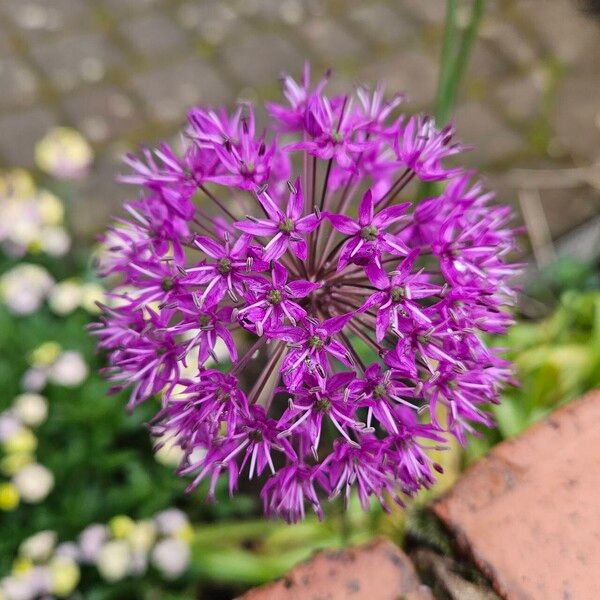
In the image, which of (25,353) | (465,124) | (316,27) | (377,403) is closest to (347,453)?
(377,403)

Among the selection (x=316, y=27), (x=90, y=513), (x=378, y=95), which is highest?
(x=316, y=27)

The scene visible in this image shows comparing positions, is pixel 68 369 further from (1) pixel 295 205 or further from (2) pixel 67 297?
(1) pixel 295 205

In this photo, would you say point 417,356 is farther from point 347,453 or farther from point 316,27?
point 316,27

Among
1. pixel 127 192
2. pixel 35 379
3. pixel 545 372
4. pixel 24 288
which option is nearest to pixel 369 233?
pixel 545 372

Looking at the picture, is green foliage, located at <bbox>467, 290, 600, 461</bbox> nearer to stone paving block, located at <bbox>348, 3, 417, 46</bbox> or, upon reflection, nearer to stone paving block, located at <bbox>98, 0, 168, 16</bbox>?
stone paving block, located at <bbox>348, 3, 417, 46</bbox>

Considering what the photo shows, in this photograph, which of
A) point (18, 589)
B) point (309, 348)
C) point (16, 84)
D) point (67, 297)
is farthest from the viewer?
point (16, 84)

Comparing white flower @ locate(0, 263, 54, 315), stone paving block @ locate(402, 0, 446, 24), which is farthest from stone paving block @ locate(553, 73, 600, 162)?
white flower @ locate(0, 263, 54, 315)
